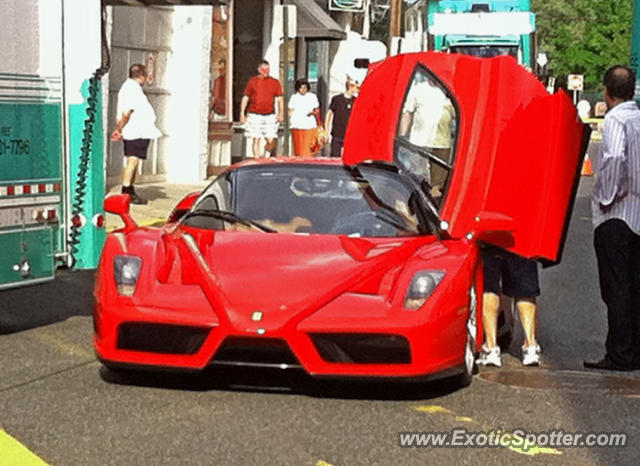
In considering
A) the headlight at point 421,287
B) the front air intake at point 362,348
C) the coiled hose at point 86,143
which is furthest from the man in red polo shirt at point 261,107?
the front air intake at point 362,348

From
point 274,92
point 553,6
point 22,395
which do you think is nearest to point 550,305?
point 22,395

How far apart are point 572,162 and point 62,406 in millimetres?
3447

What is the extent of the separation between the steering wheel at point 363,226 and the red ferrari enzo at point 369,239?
0.04ft

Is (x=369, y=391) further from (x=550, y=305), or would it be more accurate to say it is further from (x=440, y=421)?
(x=550, y=305)

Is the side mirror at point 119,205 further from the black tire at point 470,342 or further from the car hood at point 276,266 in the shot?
the black tire at point 470,342

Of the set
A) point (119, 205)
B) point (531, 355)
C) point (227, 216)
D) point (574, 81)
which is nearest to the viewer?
point (227, 216)

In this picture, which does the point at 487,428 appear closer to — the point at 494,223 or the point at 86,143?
the point at 494,223

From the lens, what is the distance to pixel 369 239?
826 cm

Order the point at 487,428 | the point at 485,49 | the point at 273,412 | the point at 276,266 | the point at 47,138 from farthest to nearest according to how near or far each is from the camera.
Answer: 1. the point at 485,49
2. the point at 47,138
3. the point at 276,266
4. the point at 273,412
5. the point at 487,428

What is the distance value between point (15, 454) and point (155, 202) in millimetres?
14618

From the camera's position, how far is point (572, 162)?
8922 millimetres

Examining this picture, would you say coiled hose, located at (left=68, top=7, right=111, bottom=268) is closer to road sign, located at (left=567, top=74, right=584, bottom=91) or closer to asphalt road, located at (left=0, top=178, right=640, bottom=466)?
asphalt road, located at (left=0, top=178, right=640, bottom=466)

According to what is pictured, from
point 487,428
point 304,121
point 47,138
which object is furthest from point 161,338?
point 304,121

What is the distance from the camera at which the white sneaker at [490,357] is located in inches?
348
